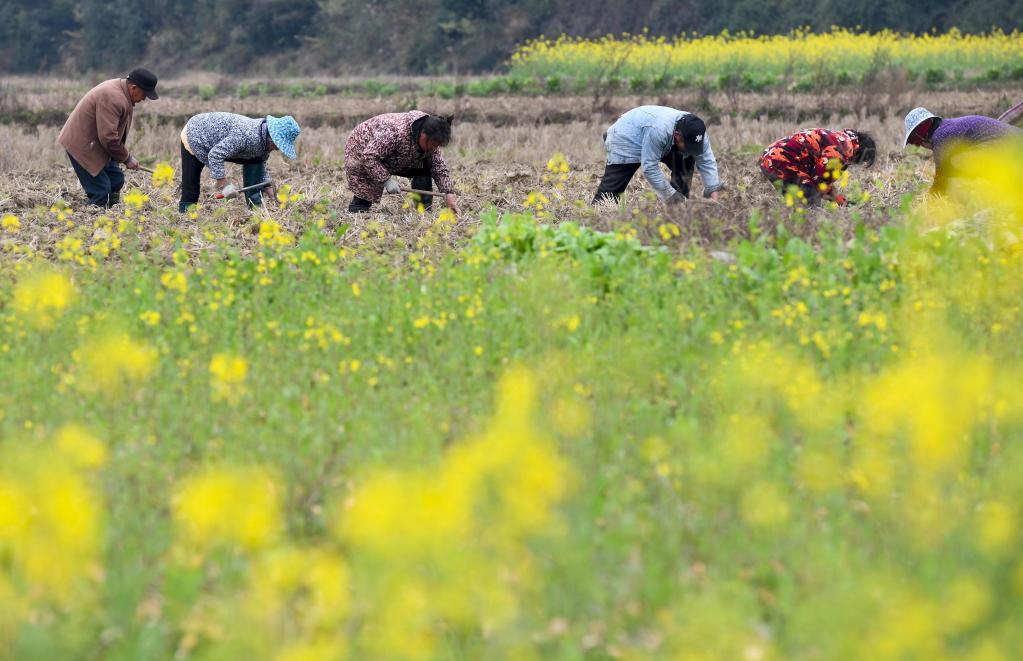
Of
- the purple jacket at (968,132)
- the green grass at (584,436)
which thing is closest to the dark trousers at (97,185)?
the green grass at (584,436)

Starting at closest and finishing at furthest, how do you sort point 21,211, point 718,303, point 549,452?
point 549,452
point 718,303
point 21,211

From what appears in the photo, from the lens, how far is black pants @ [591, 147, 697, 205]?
8.72 m

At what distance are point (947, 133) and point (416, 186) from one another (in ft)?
13.0

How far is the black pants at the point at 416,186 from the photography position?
8836 mm

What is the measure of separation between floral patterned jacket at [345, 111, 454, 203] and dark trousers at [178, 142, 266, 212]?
2.90ft

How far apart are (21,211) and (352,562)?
705 centimetres

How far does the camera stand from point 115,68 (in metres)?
45.1

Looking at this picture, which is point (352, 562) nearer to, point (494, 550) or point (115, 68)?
point (494, 550)

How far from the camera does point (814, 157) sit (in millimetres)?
8008

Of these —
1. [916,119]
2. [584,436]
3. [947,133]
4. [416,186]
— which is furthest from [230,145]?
[584,436]

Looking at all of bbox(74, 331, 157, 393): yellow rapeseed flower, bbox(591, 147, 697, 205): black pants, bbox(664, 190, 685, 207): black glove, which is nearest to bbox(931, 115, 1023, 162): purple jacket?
bbox(664, 190, 685, 207): black glove

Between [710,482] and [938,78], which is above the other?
[710,482]

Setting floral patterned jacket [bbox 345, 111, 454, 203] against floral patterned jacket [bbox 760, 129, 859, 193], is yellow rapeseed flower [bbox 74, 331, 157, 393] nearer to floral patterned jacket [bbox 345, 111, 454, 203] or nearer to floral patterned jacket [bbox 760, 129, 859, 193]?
floral patterned jacket [bbox 345, 111, 454, 203]

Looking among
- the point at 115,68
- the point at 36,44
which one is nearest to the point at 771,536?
the point at 115,68
